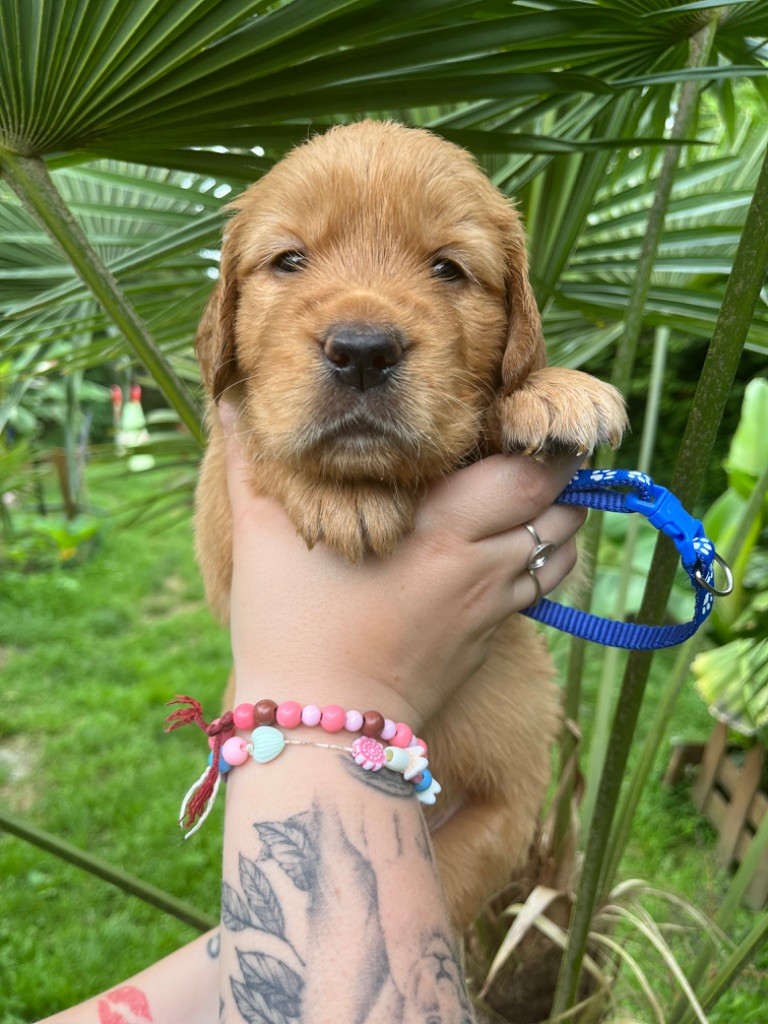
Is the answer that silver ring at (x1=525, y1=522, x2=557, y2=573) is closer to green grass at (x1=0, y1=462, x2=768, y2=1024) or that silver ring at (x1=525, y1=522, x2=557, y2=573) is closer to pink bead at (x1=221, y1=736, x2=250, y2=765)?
pink bead at (x1=221, y1=736, x2=250, y2=765)

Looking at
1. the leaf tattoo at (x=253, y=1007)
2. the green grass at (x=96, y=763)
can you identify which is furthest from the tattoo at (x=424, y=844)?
the green grass at (x=96, y=763)

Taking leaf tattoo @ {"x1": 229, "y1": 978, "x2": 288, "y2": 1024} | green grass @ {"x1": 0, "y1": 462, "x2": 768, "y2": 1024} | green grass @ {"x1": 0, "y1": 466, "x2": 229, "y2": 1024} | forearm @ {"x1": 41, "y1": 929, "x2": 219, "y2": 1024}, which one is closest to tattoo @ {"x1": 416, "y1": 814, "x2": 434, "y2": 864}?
leaf tattoo @ {"x1": 229, "y1": 978, "x2": 288, "y2": 1024}

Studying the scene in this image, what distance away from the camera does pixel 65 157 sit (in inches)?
71.0

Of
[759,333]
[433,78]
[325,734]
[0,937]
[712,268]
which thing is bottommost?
[0,937]

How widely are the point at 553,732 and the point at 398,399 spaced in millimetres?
1253

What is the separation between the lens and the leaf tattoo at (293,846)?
4.08 ft

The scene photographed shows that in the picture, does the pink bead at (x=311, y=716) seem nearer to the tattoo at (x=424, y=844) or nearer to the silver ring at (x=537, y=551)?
the tattoo at (x=424, y=844)

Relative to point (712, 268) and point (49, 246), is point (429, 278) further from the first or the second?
point (49, 246)

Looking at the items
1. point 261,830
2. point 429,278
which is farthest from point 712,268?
point 261,830

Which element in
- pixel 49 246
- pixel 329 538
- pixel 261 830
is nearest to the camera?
pixel 261 830

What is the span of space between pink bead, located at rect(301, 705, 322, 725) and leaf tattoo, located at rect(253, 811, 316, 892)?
0.48 ft

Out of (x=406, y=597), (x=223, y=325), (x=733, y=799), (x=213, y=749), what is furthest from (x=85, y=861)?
(x=733, y=799)

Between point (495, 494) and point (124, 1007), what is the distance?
1.42m

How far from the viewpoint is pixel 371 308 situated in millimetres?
1428
